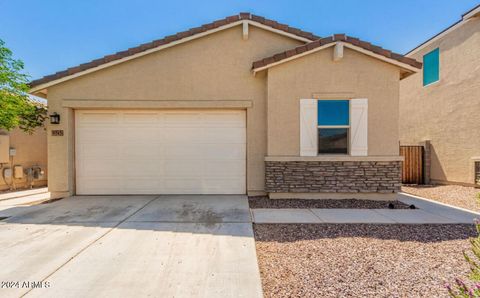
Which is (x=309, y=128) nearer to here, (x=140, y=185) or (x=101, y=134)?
(x=140, y=185)

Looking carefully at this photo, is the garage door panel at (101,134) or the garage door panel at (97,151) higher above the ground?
the garage door panel at (101,134)

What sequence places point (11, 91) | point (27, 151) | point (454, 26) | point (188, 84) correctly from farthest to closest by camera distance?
point (27, 151), point (454, 26), point (188, 84), point (11, 91)

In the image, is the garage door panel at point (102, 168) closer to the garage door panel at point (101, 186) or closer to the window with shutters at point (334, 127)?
the garage door panel at point (101, 186)

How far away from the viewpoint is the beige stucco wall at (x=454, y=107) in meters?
8.73

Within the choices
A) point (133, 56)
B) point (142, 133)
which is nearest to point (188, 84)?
point (133, 56)

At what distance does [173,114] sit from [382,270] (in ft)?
21.5

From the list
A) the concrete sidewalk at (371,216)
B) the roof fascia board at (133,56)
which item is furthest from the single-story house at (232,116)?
the concrete sidewalk at (371,216)

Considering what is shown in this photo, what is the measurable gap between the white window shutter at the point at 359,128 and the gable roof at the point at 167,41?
2.78 meters

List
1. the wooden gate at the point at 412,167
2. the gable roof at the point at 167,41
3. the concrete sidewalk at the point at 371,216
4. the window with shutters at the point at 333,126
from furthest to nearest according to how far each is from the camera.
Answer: the wooden gate at the point at 412,167, the gable roof at the point at 167,41, the window with shutters at the point at 333,126, the concrete sidewalk at the point at 371,216

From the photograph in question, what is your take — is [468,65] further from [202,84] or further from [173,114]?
[173,114]

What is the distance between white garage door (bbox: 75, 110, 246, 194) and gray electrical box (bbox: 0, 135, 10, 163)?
4564 mm

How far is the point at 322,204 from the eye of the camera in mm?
6062

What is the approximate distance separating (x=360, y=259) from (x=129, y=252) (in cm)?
349

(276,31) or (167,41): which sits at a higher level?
(276,31)
